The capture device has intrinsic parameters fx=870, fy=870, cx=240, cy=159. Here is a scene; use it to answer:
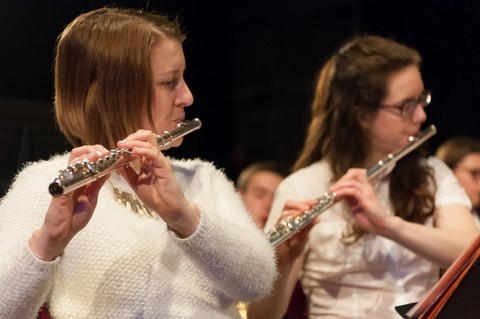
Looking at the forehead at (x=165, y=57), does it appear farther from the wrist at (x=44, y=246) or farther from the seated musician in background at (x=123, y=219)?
the wrist at (x=44, y=246)

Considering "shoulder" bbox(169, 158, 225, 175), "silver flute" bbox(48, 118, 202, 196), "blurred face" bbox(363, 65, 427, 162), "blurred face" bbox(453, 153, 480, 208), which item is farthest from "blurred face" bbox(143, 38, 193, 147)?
"blurred face" bbox(453, 153, 480, 208)

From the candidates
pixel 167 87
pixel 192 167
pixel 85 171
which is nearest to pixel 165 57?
pixel 167 87

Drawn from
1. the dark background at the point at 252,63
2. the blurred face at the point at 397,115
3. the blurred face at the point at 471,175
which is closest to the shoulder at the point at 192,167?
the dark background at the point at 252,63

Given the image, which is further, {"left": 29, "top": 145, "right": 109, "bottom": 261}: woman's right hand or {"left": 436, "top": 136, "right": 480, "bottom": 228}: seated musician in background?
{"left": 436, "top": 136, "right": 480, "bottom": 228}: seated musician in background

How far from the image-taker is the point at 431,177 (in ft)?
7.68

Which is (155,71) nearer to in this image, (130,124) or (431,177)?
(130,124)

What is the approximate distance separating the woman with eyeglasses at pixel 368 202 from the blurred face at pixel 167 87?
0.56 meters

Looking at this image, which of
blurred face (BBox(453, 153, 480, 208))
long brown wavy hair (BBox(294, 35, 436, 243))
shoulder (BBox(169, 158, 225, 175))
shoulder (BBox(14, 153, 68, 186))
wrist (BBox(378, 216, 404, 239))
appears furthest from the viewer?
blurred face (BBox(453, 153, 480, 208))

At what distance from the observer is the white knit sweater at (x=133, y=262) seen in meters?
1.53

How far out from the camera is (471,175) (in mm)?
3094

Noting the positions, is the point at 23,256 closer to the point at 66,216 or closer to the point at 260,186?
the point at 66,216

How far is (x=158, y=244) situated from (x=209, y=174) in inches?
10.3

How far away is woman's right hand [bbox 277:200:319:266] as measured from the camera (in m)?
2.12

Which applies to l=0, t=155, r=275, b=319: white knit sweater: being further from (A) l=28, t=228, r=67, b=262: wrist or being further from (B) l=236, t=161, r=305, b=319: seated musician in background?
(B) l=236, t=161, r=305, b=319: seated musician in background
